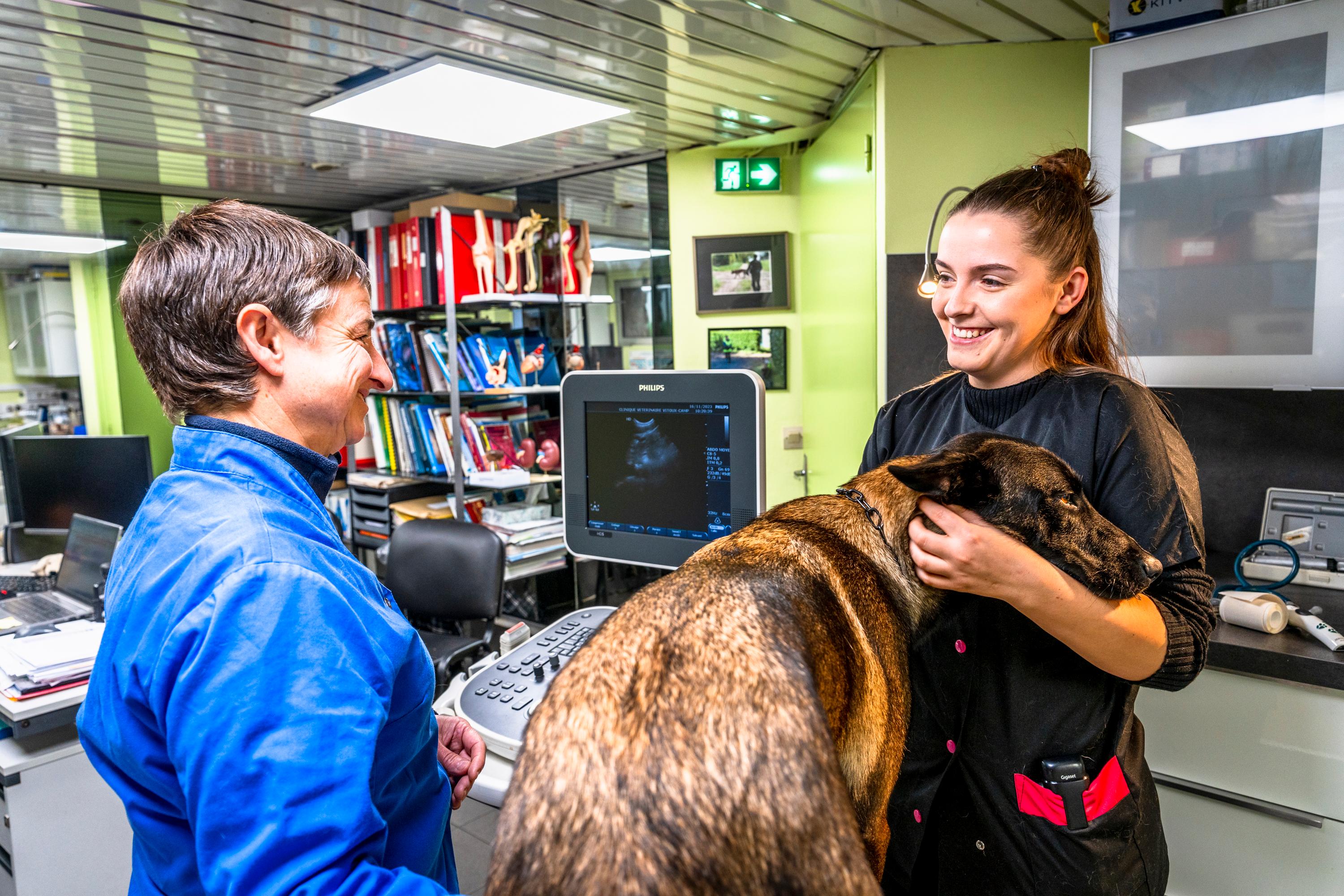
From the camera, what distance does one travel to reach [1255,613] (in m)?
1.99

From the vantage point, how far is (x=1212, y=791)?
2.04 meters

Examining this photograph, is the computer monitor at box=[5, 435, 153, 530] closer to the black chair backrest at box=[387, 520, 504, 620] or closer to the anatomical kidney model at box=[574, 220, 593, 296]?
the black chair backrest at box=[387, 520, 504, 620]

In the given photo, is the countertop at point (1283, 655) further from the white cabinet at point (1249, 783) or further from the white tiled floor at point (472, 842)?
the white tiled floor at point (472, 842)

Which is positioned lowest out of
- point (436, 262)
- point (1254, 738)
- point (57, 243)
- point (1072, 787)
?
point (1254, 738)

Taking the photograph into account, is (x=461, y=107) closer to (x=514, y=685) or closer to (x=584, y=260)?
(x=584, y=260)

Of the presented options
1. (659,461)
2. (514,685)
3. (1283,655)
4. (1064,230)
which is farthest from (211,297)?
(1283,655)

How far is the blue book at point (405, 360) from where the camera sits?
439 cm

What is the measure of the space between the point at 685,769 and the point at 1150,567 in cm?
80

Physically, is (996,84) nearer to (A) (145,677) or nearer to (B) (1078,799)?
(B) (1078,799)

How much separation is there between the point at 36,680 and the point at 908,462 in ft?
8.41

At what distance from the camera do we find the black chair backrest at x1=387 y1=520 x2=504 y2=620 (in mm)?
3395

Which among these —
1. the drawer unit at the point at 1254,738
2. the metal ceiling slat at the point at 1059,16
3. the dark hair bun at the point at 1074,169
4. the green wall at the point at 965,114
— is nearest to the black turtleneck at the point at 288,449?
the dark hair bun at the point at 1074,169

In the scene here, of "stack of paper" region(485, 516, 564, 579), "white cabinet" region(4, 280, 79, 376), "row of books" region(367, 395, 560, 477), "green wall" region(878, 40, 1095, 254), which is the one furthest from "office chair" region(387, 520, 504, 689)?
"white cabinet" region(4, 280, 79, 376)

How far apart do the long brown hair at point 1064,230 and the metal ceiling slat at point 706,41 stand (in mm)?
1689
